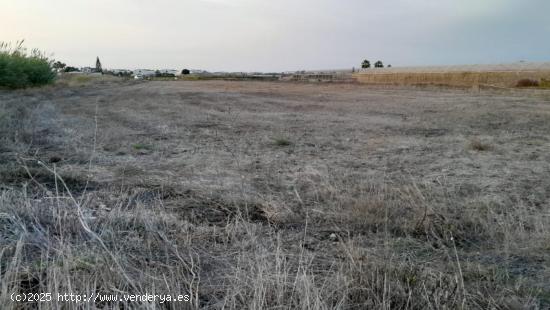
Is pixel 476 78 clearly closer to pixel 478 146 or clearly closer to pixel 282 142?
pixel 478 146

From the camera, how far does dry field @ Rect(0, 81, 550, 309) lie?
91.4 inches

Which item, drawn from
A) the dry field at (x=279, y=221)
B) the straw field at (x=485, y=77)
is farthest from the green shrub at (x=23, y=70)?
the straw field at (x=485, y=77)

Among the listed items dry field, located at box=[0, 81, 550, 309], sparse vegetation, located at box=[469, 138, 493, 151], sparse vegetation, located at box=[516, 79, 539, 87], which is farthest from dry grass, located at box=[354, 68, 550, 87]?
sparse vegetation, located at box=[469, 138, 493, 151]

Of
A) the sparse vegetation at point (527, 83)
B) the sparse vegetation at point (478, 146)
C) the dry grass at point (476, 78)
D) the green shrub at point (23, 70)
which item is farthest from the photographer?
the dry grass at point (476, 78)

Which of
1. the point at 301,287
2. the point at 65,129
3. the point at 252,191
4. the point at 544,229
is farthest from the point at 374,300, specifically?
the point at 65,129

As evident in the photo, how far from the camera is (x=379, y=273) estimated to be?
2.52m

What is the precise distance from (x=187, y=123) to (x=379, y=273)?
854 centimetres

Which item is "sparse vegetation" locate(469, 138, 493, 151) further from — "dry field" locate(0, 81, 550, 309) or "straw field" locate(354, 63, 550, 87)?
"straw field" locate(354, 63, 550, 87)

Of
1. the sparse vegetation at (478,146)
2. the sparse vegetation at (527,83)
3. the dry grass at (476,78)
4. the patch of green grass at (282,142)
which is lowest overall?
the sparse vegetation at (478,146)

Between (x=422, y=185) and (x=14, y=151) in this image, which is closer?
(x=422, y=185)

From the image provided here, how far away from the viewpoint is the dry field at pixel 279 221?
2322 mm

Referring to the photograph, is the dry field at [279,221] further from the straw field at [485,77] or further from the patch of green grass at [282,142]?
the straw field at [485,77]

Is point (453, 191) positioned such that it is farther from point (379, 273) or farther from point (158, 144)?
point (158, 144)

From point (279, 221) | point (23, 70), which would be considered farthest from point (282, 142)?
point (23, 70)
